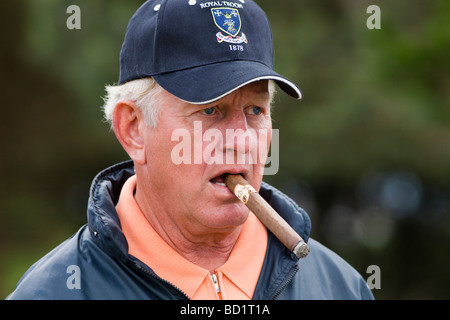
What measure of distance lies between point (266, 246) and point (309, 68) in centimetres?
425

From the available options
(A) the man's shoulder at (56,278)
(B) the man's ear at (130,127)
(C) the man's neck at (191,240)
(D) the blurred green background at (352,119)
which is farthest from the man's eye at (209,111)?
(D) the blurred green background at (352,119)

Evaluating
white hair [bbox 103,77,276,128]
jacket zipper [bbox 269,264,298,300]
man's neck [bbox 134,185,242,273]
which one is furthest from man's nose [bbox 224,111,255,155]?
jacket zipper [bbox 269,264,298,300]

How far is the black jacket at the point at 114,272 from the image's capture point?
2086 mm

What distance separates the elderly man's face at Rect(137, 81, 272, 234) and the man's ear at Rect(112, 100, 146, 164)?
0.07 metres

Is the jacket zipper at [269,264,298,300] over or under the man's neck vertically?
under

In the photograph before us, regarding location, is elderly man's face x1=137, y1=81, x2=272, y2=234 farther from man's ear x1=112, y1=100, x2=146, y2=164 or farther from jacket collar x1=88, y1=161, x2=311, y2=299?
jacket collar x1=88, y1=161, x2=311, y2=299

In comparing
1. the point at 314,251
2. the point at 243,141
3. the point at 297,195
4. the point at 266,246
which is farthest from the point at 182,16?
the point at 297,195

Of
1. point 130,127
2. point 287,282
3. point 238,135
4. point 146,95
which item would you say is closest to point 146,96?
point 146,95

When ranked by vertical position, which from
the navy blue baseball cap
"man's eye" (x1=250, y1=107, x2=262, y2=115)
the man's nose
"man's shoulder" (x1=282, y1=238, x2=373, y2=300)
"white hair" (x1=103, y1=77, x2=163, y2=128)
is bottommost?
"man's shoulder" (x1=282, y1=238, x2=373, y2=300)

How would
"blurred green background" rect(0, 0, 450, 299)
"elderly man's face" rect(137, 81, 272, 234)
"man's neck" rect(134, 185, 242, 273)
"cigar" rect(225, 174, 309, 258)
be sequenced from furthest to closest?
"blurred green background" rect(0, 0, 450, 299) → "man's neck" rect(134, 185, 242, 273) → "elderly man's face" rect(137, 81, 272, 234) → "cigar" rect(225, 174, 309, 258)

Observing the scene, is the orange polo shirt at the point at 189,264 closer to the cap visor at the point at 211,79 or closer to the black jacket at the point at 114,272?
the black jacket at the point at 114,272

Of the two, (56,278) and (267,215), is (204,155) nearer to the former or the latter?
(267,215)

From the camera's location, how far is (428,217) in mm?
7227

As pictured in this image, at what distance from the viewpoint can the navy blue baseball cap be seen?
213 centimetres
